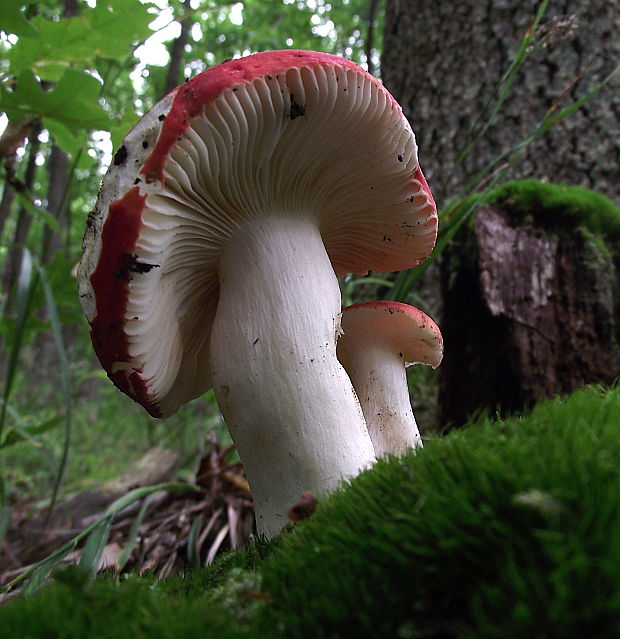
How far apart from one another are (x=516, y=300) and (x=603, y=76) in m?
1.81

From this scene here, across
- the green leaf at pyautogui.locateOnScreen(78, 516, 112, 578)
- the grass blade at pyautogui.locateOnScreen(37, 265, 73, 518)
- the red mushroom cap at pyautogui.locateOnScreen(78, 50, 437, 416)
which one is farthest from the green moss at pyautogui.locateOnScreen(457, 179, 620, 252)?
the green leaf at pyautogui.locateOnScreen(78, 516, 112, 578)

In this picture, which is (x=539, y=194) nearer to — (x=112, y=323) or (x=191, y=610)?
(x=112, y=323)

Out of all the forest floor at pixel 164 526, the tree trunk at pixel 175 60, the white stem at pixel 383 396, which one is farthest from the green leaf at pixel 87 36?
the tree trunk at pixel 175 60

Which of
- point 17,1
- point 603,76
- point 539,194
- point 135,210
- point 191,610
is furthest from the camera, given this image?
point 603,76

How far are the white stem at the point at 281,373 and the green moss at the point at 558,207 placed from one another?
111 centimetres

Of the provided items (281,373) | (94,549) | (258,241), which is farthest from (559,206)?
(94,549)

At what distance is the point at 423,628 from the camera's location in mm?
722

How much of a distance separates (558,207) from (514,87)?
3.77 ft

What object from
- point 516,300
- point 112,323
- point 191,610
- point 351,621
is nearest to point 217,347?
point 112,323

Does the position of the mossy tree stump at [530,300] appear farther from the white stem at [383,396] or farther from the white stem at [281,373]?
the white stem at [281,373]

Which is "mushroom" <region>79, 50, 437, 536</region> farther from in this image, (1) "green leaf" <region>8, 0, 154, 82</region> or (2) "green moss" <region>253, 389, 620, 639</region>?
(1) "green leaf" <region>8, 0, 154, 82</region>

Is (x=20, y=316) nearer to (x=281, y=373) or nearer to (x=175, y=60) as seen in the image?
(x=281, y=373)

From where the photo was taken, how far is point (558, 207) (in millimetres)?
2350

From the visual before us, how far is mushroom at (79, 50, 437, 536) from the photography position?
127cm
